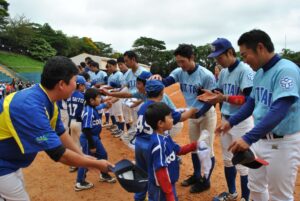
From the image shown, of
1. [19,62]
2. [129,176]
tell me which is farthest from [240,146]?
[19,62]

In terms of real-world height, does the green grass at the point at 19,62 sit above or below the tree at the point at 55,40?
below

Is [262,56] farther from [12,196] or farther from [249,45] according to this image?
[12,196]

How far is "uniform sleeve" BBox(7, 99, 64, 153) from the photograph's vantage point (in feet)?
7.64

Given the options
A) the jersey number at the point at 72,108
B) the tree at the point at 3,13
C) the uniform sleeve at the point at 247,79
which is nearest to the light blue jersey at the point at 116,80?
the jersey number at the point at 72,108

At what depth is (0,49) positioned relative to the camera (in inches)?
2454

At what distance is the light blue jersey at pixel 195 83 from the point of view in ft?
15.3

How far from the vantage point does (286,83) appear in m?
2.66

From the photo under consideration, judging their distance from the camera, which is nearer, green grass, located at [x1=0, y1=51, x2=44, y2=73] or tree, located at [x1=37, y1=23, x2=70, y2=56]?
green grass, located at [x1=0, y1=51, x2=44, y2=73]

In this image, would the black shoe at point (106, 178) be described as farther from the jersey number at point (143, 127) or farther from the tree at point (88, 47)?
the tree at point (88, 47)

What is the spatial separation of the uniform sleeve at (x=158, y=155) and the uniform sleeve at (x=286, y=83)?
120 cm

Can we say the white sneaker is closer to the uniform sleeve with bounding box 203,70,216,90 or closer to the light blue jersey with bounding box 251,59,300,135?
the uniform sleeve with bounding box 203,70,216,90

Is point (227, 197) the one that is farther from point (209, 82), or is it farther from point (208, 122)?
point (209, 82)

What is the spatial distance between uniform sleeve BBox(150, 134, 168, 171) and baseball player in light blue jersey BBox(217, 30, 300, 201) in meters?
0.70

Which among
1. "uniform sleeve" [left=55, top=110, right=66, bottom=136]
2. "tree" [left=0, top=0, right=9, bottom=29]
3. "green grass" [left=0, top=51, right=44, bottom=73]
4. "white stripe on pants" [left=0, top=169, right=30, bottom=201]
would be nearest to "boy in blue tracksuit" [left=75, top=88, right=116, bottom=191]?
"uniform sleeve" [left=55, top=110, right=66, bottom=136]
